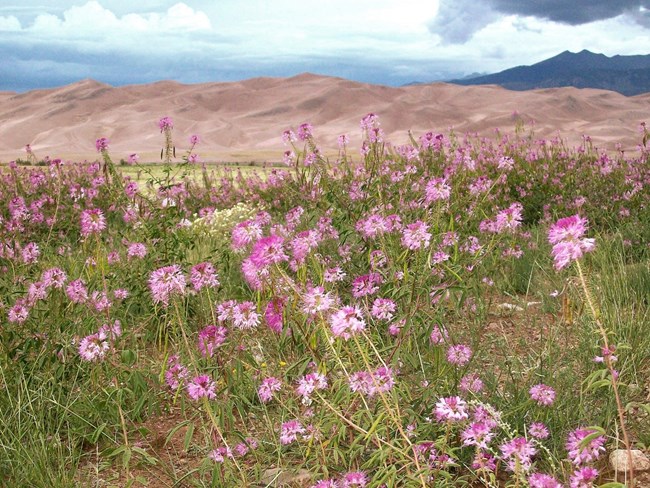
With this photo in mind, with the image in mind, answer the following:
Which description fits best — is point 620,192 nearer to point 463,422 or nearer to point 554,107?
point 463,422

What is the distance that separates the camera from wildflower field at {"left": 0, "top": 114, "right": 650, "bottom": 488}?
2.39m

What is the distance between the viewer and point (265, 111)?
40906 millimetres

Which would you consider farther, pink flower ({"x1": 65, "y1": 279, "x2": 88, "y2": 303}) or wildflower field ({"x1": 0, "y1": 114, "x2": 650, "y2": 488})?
pink flower ({"x1": 65, "y1": 279, "x2": 88, "y2": 303})

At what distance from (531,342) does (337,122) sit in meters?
33.3

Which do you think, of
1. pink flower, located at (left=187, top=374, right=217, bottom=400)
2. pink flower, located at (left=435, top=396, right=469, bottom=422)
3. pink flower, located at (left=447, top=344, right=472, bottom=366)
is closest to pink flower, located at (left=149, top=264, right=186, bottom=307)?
pink flower, located at (left=187, top=374, right=217, bottom=400)

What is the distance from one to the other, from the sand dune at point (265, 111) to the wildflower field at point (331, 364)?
25.6m

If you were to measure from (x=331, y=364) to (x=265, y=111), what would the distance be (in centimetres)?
3894

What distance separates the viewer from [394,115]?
35.7 meters

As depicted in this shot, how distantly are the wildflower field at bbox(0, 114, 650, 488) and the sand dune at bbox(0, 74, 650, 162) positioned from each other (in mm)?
25600

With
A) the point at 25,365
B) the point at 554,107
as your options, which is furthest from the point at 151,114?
the point at 25,365

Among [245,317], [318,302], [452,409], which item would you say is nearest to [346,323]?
[318,302]

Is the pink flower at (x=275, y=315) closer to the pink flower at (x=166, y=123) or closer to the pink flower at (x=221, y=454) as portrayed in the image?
the pink flower at (x=221, y=454)

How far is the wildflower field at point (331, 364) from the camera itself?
239 centimetres

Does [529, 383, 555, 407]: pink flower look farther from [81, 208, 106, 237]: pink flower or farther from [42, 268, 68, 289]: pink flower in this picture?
[42, 268, 68, 289]: pink flower
